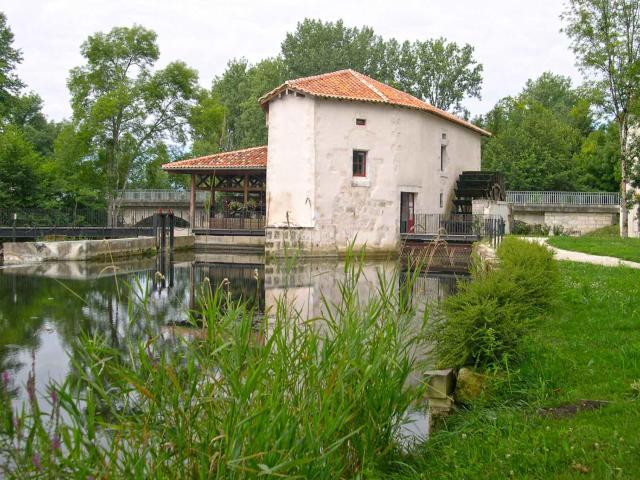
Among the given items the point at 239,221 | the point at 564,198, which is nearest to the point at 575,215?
the point at 564,198

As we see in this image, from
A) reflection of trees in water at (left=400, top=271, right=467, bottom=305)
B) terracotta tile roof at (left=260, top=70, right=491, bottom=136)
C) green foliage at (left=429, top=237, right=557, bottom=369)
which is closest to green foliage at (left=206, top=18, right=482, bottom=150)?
terracotta tile roof at (left=260, top=70, right=491, bottom=136)

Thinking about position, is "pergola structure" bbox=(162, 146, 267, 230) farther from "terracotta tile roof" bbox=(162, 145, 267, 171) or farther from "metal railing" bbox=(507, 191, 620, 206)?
"metal railing" bbox=(507, 191, 620, 206)

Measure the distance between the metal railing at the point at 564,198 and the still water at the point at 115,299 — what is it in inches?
696

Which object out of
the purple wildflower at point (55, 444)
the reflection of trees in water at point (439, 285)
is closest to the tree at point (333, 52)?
the reflection of trees in water at point (439, 285)

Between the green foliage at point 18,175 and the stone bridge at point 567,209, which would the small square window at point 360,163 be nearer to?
the stone bridge at point 567,209

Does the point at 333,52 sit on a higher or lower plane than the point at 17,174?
higher

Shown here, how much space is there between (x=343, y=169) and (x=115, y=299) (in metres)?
13.6

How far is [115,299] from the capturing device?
1233 centimetres

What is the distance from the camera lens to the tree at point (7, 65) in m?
32.1

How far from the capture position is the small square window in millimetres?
25094

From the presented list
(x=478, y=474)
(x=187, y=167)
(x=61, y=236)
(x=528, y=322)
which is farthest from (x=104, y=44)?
(x=478, y=474)

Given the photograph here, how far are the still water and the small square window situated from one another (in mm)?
4401

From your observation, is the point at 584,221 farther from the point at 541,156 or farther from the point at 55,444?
the point at 55,444

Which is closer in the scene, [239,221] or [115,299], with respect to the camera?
[115,299]
